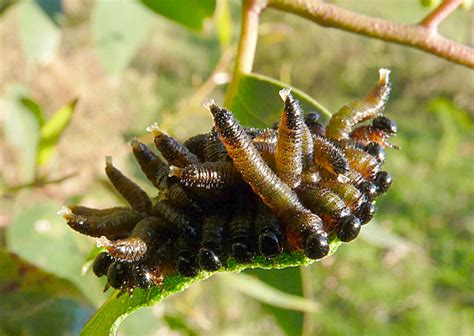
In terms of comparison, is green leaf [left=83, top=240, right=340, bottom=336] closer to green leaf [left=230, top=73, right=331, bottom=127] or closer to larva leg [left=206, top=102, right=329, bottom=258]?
larva leg [left=206, top=102, right=329, bottom=258]

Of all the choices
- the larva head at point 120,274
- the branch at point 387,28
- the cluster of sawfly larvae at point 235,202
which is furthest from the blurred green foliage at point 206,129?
the larva head at point 120,274

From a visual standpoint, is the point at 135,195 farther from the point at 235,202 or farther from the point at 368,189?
the point at 368,189

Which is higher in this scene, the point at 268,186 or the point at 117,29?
the point at 117,29

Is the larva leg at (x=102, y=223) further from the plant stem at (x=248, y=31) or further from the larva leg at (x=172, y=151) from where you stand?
the plant stem at (x=248, y=31)

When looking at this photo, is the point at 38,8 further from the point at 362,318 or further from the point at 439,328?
the point at 439,328

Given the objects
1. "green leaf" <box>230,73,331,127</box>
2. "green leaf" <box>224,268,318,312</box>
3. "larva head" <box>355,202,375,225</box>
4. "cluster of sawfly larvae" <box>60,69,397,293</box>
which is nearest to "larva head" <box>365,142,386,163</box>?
"cluster of sawfly larvae" <box>60,69,397,293</box>

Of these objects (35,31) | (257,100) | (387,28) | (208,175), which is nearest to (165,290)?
(208,175)

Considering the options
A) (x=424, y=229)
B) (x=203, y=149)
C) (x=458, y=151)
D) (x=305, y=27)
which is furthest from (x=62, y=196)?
(x=458, y=151)
